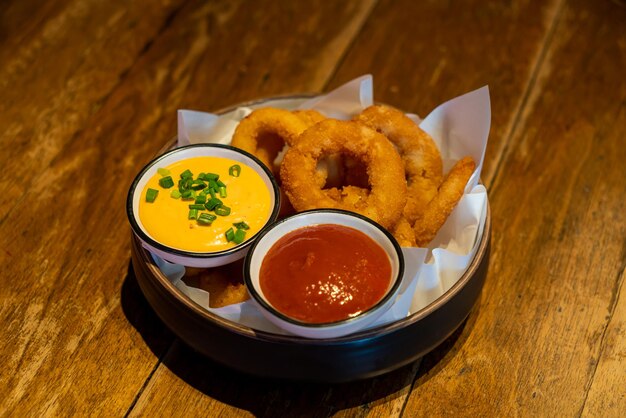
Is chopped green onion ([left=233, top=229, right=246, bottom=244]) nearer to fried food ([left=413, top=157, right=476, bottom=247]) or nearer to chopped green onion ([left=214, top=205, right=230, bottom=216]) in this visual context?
chopped green onion ([left=214, top=205, right=230, bottom=216])

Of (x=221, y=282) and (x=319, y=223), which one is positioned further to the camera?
(x=221, y=282)

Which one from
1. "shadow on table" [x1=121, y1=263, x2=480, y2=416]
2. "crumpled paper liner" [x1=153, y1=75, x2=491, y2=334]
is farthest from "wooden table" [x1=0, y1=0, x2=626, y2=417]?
"crumpled paper liner" [x1=153, y1=75, x2=491, y2=334]

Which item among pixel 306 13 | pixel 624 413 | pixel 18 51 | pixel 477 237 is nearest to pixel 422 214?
pixel 477 237

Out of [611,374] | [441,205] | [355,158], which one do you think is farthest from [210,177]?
[611,374]

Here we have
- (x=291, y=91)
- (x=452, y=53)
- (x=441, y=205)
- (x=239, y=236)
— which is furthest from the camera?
(x=452, y=53)

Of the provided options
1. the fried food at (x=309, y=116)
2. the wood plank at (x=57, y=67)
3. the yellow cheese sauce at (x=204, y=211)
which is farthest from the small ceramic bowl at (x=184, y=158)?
the wood plank at (x=57, y=67)

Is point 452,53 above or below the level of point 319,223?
below

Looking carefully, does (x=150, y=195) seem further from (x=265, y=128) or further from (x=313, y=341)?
(x=313, y=341)
